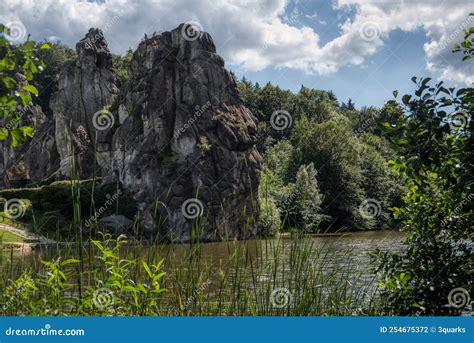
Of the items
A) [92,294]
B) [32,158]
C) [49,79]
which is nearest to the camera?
[92,294]

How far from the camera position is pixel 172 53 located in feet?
168

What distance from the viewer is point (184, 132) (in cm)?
4788

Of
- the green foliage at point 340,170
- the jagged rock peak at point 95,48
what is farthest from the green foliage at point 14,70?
the jagged rock peak at point 95,48

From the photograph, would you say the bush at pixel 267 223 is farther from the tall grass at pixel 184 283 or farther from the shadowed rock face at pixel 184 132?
the shadowed rock face at pixel 184 132

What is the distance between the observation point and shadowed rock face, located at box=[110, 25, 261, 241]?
47.0 m

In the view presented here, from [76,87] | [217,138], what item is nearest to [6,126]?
[217,138]

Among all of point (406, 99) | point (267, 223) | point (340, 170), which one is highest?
point (340, 170)

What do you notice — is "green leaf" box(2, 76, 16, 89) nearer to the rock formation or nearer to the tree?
the tree

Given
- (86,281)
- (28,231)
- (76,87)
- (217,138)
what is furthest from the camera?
(76,87)

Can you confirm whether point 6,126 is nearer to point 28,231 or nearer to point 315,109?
point 28,231

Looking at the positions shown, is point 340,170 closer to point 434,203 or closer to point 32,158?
point 32,158

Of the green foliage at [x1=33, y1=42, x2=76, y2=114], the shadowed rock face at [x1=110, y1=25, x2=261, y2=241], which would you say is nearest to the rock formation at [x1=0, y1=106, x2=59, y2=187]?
the shadowed rock face at [x1=110, y1=25, x2=261, y2=241]

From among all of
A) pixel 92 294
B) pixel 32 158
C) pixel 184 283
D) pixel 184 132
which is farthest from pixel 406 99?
pixel 32 158

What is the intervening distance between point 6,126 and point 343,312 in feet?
11.3
